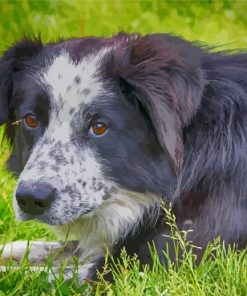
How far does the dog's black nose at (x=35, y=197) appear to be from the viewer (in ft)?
13.5

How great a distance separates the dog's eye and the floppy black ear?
0.44m

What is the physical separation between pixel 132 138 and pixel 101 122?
16 centimetres

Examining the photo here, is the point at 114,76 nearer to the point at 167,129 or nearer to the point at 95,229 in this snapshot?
the point at 167,129

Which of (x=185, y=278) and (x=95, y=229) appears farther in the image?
(x=95, y=229)

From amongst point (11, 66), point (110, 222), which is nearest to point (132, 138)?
point (110, 222)

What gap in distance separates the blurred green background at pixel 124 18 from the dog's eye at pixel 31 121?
3.62 m

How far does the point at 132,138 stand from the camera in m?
4.35

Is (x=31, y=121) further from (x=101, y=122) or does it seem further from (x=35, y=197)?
(x=35, y=197)

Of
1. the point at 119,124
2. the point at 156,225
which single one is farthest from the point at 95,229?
the point at 119,124

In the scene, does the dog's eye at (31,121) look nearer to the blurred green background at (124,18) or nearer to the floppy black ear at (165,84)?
the floppy black ear at (165,84)

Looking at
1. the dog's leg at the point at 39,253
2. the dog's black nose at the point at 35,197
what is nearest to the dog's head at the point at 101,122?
the dog's black nose at the point at 35,197

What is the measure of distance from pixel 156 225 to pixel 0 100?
3.20 feet

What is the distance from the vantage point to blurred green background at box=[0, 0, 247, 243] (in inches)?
321

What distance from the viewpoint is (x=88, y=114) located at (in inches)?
169
